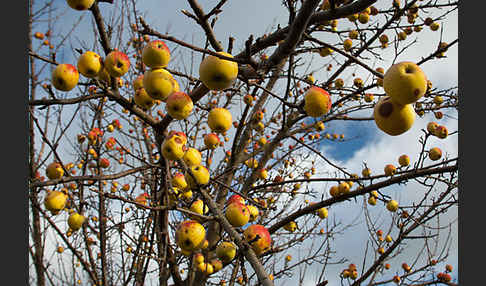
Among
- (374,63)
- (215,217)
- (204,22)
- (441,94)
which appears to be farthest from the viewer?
(374,63)

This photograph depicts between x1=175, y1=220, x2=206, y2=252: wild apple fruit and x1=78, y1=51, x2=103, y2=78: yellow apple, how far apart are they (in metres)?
1.28

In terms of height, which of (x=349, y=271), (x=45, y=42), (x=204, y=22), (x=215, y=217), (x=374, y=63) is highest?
(x=45, y=42)

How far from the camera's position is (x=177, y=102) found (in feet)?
6.55

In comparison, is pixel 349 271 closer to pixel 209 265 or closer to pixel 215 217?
pixel 209 265

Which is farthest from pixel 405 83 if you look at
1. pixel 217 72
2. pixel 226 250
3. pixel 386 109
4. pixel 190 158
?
pixel 190 158

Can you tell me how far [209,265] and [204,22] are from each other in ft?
7.85

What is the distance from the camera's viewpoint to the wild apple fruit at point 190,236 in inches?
75.3

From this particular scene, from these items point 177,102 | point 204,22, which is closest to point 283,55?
point 204,22

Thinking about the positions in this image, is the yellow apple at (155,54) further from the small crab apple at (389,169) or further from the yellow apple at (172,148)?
the small crab apple at (389,169)

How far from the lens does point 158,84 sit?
1.91 meters

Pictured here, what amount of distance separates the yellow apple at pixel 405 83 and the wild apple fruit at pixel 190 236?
1.46 metres

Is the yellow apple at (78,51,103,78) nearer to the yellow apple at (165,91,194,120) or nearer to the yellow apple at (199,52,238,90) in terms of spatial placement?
the yellow apple at (165,91,194,120)

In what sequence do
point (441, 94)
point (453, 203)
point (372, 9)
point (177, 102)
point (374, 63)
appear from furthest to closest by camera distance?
1. point (374, 63)
2. point (372, 9)
3. point (441, 94)
4. point (453, 203)
5. point (177, 102)

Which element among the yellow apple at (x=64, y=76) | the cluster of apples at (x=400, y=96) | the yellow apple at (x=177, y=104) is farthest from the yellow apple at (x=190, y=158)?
the cluster of apples at (x=400, y=96)
